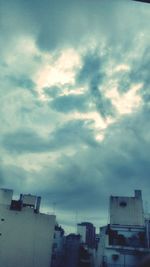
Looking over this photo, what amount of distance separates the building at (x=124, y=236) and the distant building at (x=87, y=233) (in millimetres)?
23690

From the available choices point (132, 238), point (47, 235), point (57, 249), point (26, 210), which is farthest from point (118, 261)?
point (57, 249)

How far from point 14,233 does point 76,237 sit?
754 inches

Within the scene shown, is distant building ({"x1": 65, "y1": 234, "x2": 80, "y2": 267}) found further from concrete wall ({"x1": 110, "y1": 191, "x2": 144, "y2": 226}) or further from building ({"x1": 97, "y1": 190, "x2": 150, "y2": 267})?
concrete wall ({"x1": 110, "y1": 191, "x2": 144, "y2": 226})

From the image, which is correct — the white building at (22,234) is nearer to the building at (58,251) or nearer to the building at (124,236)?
the building at (58,251)

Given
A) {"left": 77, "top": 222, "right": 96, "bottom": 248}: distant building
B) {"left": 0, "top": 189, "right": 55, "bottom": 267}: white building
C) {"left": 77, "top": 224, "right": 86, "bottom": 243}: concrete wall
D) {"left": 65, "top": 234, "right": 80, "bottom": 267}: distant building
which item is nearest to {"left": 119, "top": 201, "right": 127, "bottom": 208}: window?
{"left": 0, "top": 189, "right": 55, "bottom": 267}: white building

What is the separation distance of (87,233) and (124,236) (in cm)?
2854

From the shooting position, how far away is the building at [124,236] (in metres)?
29.9

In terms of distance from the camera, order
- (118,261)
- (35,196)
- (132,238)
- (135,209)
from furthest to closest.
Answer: (35,196)
(135,209)
(132,238)
(118,261)

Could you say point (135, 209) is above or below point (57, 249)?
above

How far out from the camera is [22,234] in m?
34.9

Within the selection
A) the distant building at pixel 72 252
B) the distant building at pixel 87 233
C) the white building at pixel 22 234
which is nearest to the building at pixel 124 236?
the white building at pixel 22 234

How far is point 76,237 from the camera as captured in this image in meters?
49.9

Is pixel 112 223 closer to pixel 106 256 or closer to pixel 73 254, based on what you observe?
pixel 106 256

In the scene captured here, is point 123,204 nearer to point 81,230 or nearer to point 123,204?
point 123,204
